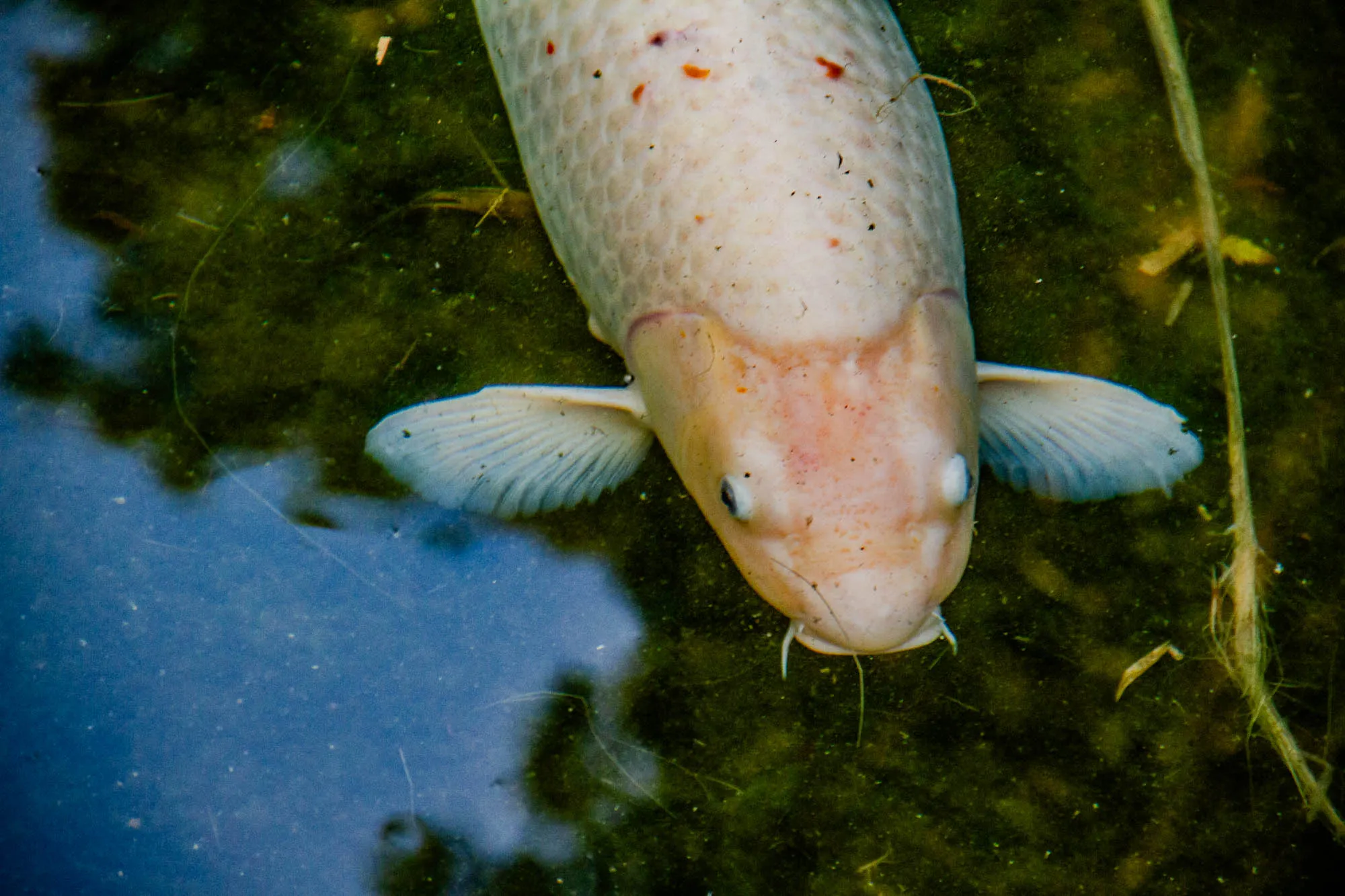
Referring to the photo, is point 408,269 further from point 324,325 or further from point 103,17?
point 103,17

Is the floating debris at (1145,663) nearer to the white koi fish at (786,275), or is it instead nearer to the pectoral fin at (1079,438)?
the pectoral fin at (1079,438)

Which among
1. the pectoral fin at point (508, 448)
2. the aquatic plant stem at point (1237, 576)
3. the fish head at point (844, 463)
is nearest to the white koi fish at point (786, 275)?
the fish head at point (844, 463)

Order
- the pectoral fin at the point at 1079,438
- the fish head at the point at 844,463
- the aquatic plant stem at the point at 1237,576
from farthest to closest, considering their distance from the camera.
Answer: the aquatic plant stem at the point at 1237,576 < the pectoral fin at the point at 1079,438 < the fish head at the point at 844,463

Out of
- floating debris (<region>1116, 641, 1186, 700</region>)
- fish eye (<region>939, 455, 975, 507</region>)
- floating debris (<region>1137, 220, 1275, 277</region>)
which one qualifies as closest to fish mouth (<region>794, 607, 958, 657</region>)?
fish eye (<region>939, 455, 975, 507</region>)

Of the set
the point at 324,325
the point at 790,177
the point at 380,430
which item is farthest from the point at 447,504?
the point at 790,177

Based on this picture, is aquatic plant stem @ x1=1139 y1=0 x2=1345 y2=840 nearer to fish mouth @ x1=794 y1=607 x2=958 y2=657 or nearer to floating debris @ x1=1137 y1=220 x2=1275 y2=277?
floating debris @ x1=1137 y1=220 x2=1275 y2=277

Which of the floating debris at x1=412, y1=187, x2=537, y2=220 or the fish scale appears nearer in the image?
the fish scale

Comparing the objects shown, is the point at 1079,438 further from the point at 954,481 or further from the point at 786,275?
the point at 786,275

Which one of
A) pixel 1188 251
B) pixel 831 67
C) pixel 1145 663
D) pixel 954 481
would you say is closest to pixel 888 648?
pixel 954 481

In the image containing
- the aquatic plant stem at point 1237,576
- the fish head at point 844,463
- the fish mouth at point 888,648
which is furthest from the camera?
the aquatic plant stem at point 1237,576
